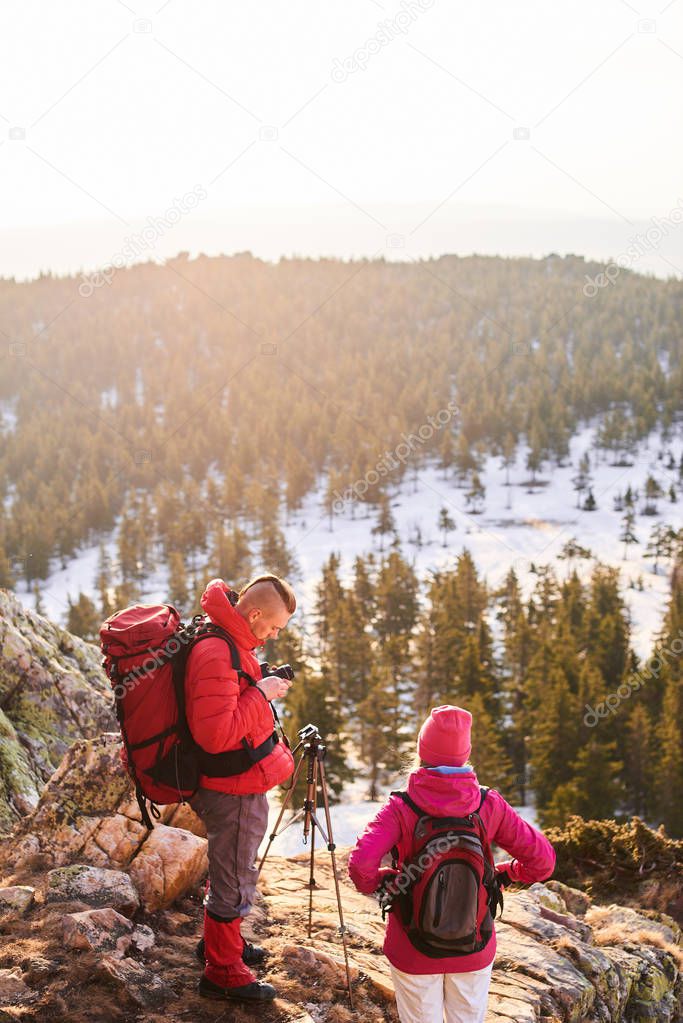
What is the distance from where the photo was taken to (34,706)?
10.0m

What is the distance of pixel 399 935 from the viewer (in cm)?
477

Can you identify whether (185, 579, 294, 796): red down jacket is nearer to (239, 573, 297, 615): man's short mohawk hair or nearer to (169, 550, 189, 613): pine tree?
(239, 573, 297, 615): man's short mohawk hair

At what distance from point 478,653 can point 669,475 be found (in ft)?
356

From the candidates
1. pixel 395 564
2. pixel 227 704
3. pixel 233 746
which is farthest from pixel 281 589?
pixel 395 564

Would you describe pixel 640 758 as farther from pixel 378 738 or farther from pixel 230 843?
pixel 230 843

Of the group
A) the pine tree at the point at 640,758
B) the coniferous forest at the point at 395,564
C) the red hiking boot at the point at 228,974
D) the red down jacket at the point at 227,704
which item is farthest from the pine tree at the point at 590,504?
the red down jacket at the point at 227,704

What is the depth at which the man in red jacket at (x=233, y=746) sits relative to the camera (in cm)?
495

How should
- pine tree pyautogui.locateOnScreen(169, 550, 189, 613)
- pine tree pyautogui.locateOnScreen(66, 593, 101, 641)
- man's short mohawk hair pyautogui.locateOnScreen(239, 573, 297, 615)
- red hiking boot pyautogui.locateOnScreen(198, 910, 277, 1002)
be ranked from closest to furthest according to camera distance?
man's short mohawk hair pyautogui.locateOnScreen(239, 573, 297, 615) < red hiking boot pyautogui.locateOnScreen(198, 910, 277, 1002) < pine tree pyautogui.locateOnScreen(66, 593, 101, 641) < pine tree pyautogui.locateOnScreen(169, 550, 189, 613)

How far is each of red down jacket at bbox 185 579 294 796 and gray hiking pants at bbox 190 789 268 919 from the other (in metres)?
0.11

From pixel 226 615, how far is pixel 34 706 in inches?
236

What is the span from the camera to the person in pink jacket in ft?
15.2

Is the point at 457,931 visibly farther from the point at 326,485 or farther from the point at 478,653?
the point at 326,485

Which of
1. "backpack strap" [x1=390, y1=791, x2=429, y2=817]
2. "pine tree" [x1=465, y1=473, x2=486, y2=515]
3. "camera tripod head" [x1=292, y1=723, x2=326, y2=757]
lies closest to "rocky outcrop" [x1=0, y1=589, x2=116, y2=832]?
"camera tripod head" [x1=292, y1=723, x2=326, y2=757]

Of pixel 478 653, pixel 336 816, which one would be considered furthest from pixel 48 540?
pixel 336 816
